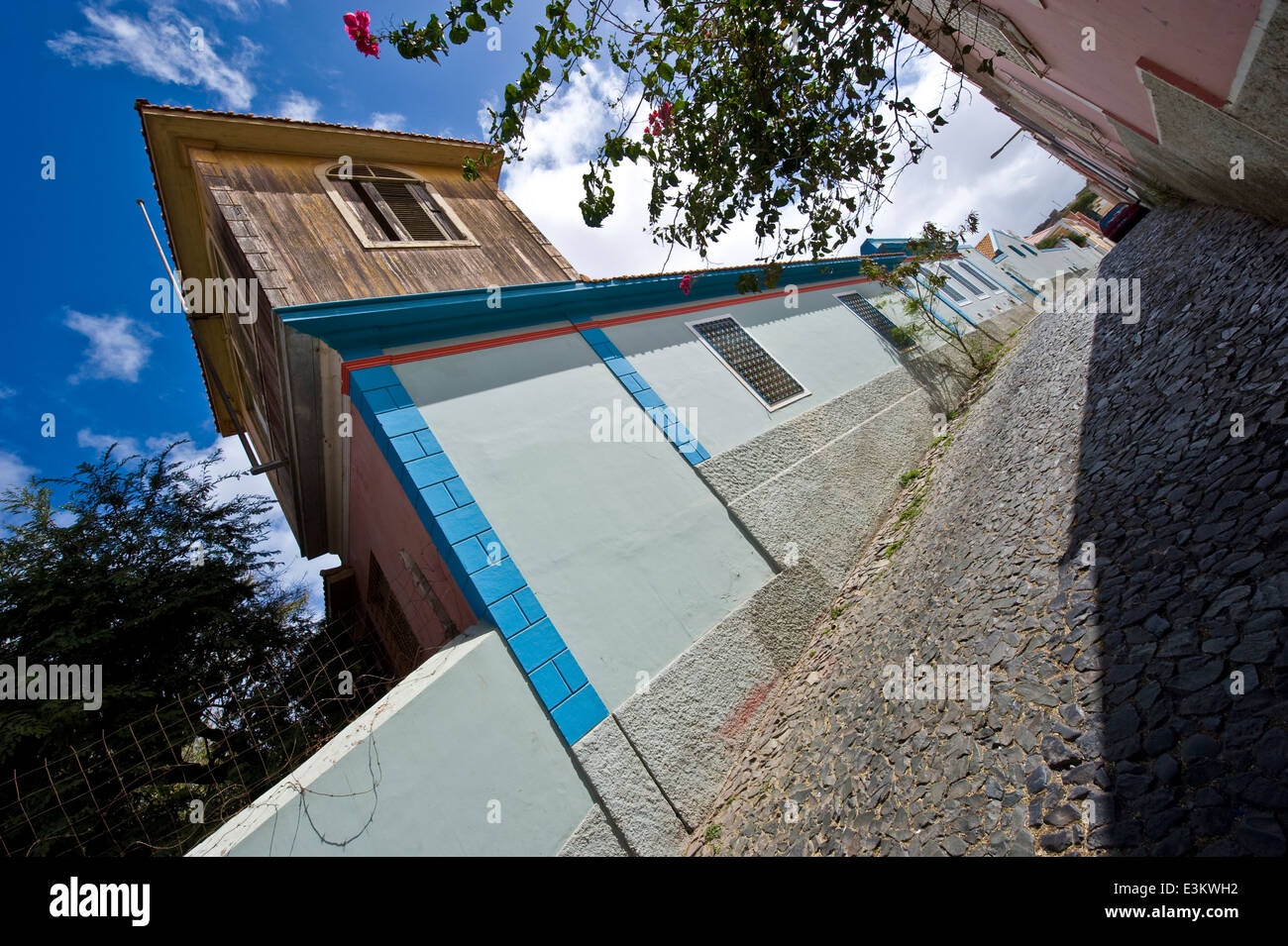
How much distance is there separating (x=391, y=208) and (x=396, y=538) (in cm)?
476

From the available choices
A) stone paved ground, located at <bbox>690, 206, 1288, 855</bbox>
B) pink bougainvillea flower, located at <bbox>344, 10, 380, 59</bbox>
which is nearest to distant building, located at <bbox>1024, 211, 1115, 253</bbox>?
stone paved ground, located at <bbox>690, 206, 1288, 855</bbox>

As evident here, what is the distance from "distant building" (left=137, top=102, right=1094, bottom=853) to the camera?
13.2 feet

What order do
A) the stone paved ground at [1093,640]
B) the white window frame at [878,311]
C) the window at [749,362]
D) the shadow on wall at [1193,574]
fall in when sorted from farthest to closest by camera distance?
the white window frame at [878,311] → the window at [749,362] → the stone paved ground at [1093,640] → the shadow on wall at [1193,574]

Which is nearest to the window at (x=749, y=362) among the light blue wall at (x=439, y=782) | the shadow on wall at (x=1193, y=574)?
the shadow on wall at (x=1193, y=574)

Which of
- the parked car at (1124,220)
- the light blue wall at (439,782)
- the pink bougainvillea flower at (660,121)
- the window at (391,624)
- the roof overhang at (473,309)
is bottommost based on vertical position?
the light blue wall at (439,782)

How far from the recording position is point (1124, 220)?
550 inches

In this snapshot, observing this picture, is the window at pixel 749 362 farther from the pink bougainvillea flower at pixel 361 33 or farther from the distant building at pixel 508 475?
the pink bougainvillea flower at pixel 361 33

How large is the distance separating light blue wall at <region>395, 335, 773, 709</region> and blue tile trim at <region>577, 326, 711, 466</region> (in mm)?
181

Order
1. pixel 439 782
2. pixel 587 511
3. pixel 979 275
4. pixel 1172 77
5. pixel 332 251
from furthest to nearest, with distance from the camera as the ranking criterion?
1. pixel 979 275
2. pixel 332 251
3. pixel 587 511
4. pixel 1172 77
5. pixel 439 782

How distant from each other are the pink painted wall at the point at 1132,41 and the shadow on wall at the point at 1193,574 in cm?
208

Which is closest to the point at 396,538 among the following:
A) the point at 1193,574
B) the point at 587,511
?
the point at 587,511

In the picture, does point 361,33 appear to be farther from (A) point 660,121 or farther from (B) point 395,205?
(B) point 395,205

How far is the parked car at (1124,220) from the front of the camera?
44.7 ft

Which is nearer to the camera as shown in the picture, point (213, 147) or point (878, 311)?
point (213, 147)
